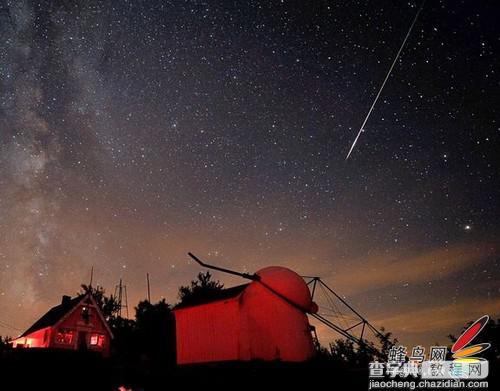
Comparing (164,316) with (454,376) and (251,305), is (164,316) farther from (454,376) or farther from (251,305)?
(454,376)

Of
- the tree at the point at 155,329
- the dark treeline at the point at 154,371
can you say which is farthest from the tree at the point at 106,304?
the dark treeline at the point at 154,371

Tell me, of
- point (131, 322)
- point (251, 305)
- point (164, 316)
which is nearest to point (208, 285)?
point (164, 316)

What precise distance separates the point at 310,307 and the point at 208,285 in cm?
3503

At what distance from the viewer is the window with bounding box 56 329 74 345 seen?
104 feet

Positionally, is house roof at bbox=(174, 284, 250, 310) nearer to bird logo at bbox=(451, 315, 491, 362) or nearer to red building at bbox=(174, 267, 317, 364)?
red building at bbox=(174, 267, 317, 364)

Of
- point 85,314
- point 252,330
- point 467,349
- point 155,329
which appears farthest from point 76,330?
point 467,349

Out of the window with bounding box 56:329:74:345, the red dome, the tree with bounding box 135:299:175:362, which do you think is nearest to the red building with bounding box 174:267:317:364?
the red dome

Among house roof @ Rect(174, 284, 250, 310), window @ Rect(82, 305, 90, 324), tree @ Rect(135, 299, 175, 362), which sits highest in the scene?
house roof @ Rect(174, 284, 250, 310)

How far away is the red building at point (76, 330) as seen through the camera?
104 ft

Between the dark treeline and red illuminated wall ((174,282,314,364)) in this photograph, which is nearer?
the dark treeline

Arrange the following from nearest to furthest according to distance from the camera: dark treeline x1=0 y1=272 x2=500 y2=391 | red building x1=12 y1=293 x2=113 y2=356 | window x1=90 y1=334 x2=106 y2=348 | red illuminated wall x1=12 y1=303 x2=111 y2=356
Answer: dark treeline x1=0 y1=272 x2=500 y2=391 < red illuminated wall x1=12 y1=303 x2=111 y2=356 < red building x1=12 y1=293 x2=113 y2=356 < window x1=90 y1=334 x2=106 y2=348

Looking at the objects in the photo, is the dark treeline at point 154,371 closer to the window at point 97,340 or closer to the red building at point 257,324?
the red building at point 257,324

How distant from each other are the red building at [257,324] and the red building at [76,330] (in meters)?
19.7

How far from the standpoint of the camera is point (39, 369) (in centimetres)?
621
